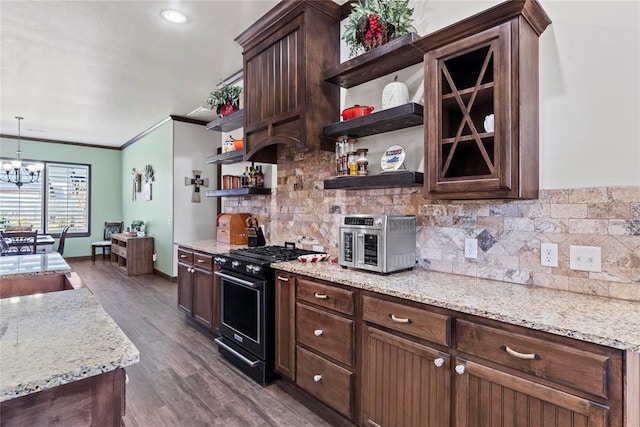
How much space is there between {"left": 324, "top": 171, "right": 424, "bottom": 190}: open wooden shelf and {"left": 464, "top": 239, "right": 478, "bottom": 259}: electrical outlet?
17.9 inches

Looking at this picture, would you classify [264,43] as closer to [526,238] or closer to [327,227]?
[327,227]

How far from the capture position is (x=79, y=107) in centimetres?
559

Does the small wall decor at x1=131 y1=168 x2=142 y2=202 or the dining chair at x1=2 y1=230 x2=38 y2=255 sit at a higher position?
the small wall decor at x1=131 y1=168 x2=142 y2=202

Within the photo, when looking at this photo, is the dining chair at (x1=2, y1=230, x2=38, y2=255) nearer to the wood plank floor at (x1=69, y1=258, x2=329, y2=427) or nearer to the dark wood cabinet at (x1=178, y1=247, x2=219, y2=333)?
the wood plank floor at (x1=69, y1=258, x2=329, y2=427)

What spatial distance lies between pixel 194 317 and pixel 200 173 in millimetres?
3370

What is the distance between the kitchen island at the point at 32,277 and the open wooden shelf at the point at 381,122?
197 centimetres

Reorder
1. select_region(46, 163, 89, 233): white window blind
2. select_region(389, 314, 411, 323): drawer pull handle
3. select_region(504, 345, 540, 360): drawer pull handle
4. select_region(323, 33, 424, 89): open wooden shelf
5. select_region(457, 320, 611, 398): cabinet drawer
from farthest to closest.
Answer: select_region(46, 163, 89, 233): white window blind < select_region(323, 33, 424, 89): open wooden shelf < select_region(389, 314, 411, 323): drawer pull handle < select_region(504, 345, 540, 360): drawer pull handle < select_region(457, 320, 611, 398): cabinet drawer

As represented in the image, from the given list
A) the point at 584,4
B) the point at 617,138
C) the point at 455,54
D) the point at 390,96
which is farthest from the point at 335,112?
the point at 617,138

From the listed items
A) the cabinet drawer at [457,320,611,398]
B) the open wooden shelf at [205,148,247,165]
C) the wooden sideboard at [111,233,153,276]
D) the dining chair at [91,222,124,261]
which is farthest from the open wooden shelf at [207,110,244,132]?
the dining chair at [91,222,124,261]

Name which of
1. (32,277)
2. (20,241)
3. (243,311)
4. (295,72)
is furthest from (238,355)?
(20,241)

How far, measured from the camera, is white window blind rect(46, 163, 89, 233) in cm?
811

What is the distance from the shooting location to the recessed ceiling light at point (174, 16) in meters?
2.92

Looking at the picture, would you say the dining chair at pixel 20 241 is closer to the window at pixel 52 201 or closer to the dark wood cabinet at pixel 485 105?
the window at pixel 52 201

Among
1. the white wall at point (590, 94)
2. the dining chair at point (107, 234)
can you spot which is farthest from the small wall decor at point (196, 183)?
the white wall at point (590, 94)
